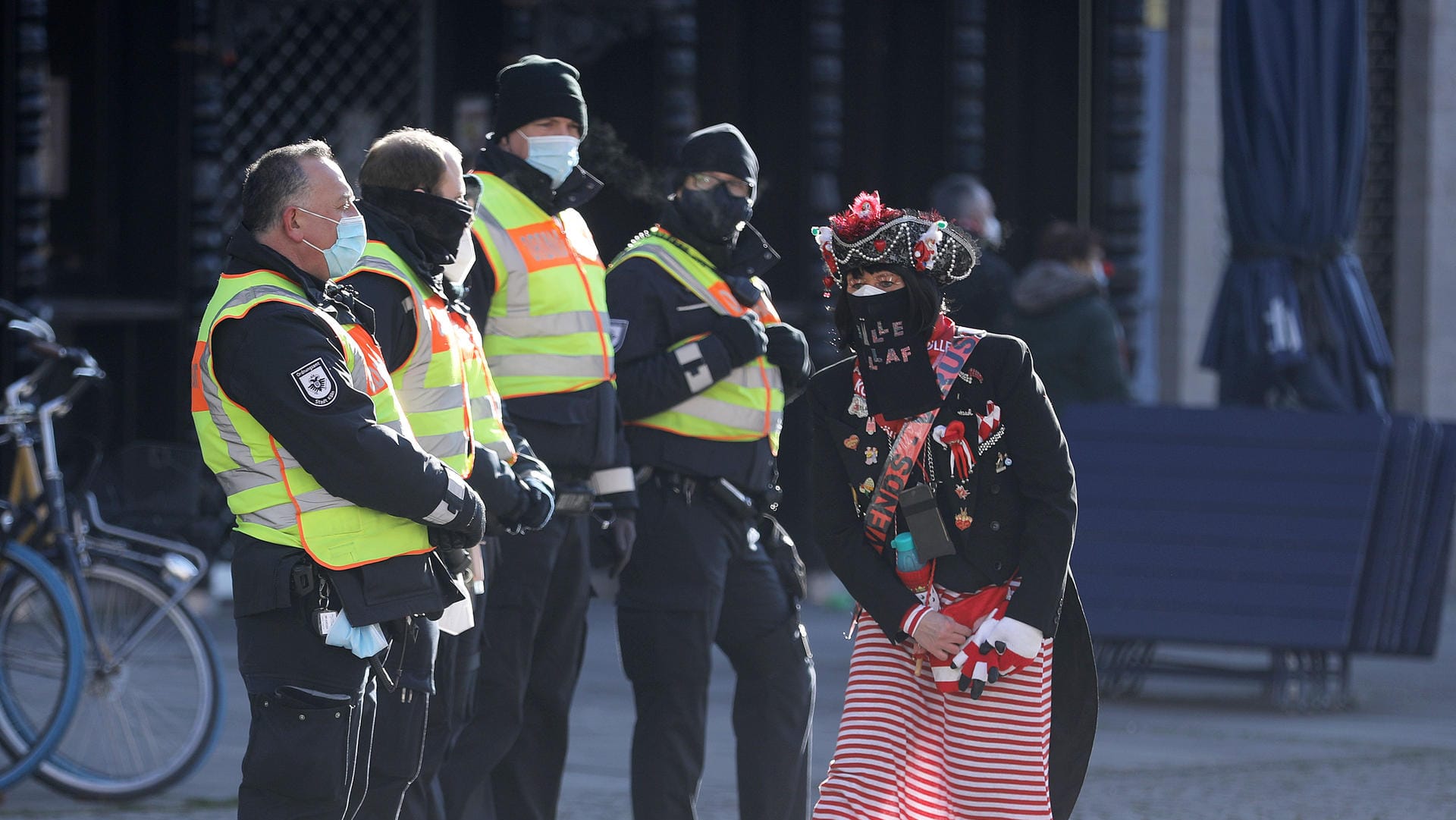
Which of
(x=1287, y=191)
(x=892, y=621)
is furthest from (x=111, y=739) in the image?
(x=1287, y=191)

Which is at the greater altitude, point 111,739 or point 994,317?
point 994,317

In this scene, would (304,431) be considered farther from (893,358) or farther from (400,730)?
(893,358)

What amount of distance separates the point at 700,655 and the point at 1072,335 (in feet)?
12.5

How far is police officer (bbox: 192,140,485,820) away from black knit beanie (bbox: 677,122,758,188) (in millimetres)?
1521

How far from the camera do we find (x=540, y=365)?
4938mm

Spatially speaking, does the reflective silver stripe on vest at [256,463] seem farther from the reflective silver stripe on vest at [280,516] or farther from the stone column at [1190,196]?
the stone column at [1190,196]

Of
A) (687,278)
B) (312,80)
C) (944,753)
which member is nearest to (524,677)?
(687,278)

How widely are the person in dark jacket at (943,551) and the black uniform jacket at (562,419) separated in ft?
2.80

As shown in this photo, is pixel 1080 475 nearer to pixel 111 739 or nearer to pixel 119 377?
pixel 111 739

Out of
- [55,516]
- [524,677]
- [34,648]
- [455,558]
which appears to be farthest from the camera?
[55,516]

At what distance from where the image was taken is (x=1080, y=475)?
8.15 meters

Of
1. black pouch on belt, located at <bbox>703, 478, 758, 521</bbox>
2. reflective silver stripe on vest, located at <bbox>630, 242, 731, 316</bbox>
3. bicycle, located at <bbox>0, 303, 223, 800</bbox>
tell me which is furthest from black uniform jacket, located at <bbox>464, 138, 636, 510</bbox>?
bicycle, located at <bbox>0, 303, 223, 800</bbox>

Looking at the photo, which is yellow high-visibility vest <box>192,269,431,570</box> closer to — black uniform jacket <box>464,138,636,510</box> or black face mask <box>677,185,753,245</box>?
black uniform jacket <box>464,138,636,510</box>

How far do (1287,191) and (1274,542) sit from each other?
5.15 ft
